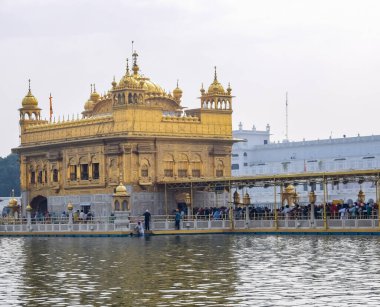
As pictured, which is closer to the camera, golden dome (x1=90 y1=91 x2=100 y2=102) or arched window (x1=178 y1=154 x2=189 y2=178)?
arched window (x1=178 y1=154 x2=189 y2=178)

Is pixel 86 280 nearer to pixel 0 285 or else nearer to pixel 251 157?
pixel 0 285

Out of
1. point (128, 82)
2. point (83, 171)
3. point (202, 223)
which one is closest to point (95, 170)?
point (83, 171)

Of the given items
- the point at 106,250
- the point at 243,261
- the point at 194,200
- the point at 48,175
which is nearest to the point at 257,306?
the point at 243,261

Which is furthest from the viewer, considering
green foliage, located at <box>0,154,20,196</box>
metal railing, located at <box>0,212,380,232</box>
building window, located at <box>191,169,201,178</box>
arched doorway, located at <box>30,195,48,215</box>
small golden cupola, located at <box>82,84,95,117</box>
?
green foliage, located at <box>0,154,20,196</box>

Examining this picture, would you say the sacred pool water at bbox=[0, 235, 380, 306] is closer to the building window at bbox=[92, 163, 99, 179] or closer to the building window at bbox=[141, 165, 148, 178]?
the building window at bbox=[141, 165, 148, 178]

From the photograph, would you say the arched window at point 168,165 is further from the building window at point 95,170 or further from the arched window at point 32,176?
the arched window at point 32,176

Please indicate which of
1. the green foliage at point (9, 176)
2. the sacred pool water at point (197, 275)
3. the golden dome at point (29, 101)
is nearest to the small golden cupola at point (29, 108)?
the golden dome at point (29, 101)

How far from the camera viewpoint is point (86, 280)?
29562 millimetres

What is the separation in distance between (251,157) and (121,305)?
391 feet

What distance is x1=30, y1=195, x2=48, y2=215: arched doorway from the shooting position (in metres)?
76.8

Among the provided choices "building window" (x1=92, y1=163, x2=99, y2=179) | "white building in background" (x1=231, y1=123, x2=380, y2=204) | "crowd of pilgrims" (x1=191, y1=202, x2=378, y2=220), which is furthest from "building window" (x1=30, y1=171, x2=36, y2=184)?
"white building in background" (x1=231, y1=123, x2=380, y2=204)

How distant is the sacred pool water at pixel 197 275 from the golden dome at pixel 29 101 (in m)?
32.5

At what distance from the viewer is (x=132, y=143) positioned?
67.6 metres

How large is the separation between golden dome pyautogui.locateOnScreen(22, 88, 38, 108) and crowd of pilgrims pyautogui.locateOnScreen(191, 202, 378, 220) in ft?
55.1
